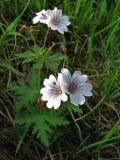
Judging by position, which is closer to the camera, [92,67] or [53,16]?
[53,16]

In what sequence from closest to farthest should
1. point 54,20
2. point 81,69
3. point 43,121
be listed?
point 43,121
point 54,20
point 81,69

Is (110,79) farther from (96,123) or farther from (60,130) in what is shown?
(60,130)

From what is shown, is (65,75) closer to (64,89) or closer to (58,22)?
(64,89)

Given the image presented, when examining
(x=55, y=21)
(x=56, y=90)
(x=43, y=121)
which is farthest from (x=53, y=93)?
(x=55, y=21)

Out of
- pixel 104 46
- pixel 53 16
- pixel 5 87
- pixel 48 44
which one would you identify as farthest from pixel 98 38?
pixel 5 87

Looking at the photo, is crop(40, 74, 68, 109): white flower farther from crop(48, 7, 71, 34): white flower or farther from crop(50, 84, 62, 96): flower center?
crop(48, 7, 71, 34): white flower
